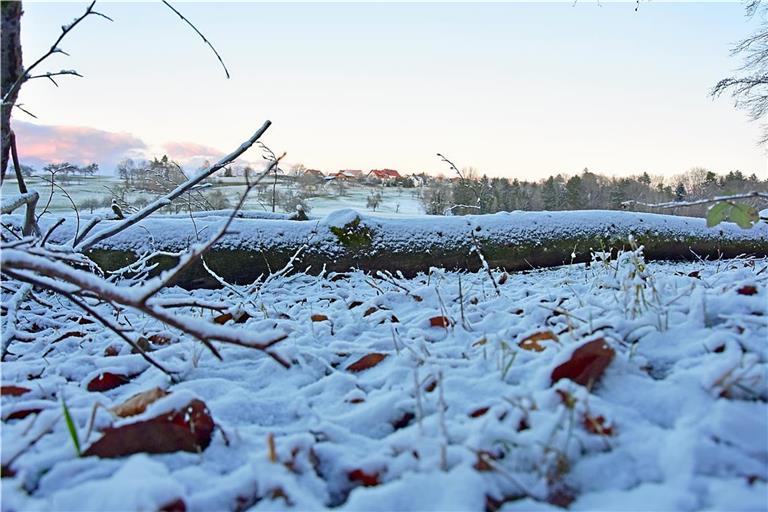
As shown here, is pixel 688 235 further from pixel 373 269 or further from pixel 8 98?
pixel 8 98

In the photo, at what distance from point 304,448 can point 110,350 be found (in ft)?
3.97

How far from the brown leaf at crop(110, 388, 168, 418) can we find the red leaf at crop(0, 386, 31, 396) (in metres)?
0.40

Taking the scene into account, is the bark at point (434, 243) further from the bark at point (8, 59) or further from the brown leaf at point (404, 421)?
the brown leaf at point (404, 421)

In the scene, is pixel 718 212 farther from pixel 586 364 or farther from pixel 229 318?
pixel 229 318

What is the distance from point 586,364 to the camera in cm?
109

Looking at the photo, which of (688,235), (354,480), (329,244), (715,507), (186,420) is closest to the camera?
(715,507)

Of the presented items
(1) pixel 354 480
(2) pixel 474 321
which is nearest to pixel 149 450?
(1) pixel 354 480

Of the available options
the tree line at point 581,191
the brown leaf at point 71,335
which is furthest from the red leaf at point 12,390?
the tree line at point 581,191

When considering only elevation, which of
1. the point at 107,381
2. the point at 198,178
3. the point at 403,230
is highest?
the point at 198,178

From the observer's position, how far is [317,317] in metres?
2.15

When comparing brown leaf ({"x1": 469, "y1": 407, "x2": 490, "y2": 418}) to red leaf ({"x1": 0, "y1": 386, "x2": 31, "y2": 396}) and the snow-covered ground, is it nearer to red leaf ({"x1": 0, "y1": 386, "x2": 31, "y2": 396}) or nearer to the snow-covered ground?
the snow-covered ground

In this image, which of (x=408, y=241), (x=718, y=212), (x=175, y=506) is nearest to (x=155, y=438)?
(x=175, y=506)

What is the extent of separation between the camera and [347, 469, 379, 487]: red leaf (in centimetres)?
87

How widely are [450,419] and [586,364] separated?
0.36 metres
